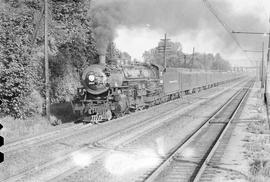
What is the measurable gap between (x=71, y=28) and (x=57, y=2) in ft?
7.57

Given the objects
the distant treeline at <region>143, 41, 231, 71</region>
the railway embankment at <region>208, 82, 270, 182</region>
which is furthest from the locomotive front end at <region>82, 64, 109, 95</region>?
the distant treeline at <region>143, 41, 231, 71</region>

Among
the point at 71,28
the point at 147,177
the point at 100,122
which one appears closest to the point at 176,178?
the point at 147,177

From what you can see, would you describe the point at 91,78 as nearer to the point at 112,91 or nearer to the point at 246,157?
the point at 112,91

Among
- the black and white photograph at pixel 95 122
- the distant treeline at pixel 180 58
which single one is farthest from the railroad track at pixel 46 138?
the distant treeline at pixel 180 58

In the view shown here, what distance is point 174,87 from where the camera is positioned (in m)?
32.8

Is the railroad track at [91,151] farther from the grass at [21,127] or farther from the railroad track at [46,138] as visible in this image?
the grass at [21,127]

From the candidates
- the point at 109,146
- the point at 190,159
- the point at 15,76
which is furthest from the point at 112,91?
the point at 190,159

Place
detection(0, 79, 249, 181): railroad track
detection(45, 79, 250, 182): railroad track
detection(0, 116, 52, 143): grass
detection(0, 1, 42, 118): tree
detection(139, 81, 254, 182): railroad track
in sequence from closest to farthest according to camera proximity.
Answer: detection(139, 81, 254, 182): railroad track, detection(45, 79, 250, 182): railroad track, detection(0, 79, 249, 181): railroad track, detection(0, 116, 52, 143): grass, detection(0, 1, 42, 118): tree

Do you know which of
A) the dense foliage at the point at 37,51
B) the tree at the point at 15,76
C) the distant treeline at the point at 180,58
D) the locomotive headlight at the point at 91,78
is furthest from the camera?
the distant treeline at the point at 180,58

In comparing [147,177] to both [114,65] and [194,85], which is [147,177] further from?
[194,85]

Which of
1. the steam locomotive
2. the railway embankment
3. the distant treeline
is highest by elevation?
the distant treeline

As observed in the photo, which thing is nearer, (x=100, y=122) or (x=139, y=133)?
(x=139, y=133)

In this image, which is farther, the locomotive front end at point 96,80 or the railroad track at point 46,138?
the locomotive front end at point 96,80

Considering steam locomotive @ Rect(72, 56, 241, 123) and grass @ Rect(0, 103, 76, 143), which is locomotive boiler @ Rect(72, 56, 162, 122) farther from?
grass @ Rect(0, 103, 76, 143)
